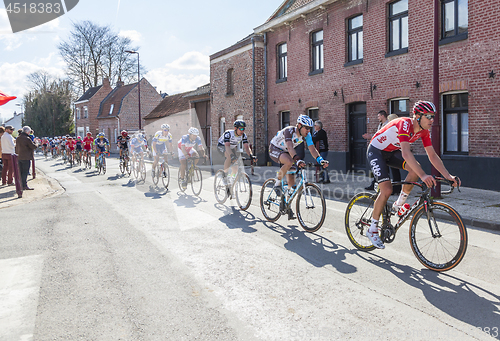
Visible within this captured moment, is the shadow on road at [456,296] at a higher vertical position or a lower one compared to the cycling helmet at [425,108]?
lower

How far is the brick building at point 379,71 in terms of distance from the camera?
11195mm

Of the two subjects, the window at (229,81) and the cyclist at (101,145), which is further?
the window at (229,81)

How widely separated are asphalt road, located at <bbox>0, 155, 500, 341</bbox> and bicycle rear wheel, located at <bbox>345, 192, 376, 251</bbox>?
212 millimetres

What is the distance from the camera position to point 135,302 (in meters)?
3.82

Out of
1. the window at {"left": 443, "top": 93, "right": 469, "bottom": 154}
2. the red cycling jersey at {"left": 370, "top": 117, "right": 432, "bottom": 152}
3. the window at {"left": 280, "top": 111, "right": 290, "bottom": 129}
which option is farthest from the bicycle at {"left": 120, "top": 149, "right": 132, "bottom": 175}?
the red cycling jersey at {"left": 370, "top": 117, "right": 432, "bottom": 152}

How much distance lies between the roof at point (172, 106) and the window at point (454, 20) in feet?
85.6

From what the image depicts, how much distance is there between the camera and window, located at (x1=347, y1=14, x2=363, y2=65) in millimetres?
15492

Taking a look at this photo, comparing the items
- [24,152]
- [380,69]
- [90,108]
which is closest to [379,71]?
[380,69]

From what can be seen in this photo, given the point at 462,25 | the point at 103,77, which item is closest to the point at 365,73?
the point at 462,25

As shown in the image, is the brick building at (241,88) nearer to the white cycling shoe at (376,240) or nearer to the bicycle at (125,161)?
the bicycle at (125,161)

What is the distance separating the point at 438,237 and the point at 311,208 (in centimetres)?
222

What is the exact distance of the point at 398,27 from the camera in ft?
45.5

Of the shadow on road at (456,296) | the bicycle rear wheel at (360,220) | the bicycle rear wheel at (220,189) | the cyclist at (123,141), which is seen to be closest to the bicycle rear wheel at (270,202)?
the bicycle rear wheel at (360,220)

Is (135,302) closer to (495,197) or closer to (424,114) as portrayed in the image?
(424,114)
